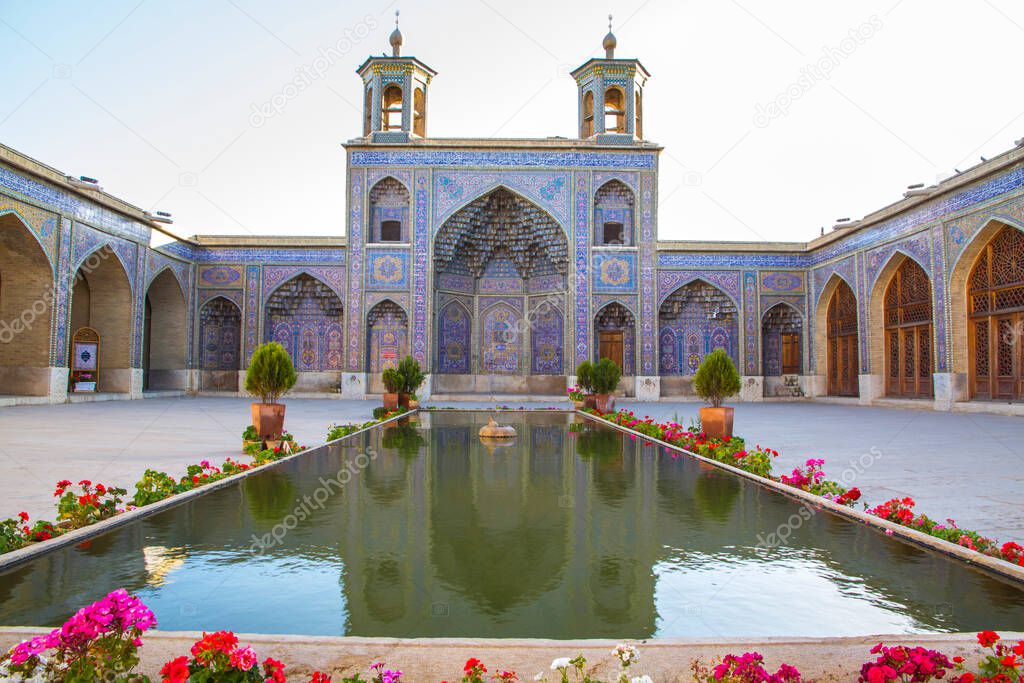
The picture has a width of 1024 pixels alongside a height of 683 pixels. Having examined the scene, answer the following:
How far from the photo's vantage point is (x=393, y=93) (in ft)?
57.2

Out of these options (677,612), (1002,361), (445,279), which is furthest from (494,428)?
(445,279)

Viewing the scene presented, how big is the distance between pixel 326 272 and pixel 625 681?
56.1 ft

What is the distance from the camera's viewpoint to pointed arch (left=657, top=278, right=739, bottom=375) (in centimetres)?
1789

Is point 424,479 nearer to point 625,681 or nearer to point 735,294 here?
point 625,681

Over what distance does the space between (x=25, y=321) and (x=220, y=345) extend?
567 centimetres

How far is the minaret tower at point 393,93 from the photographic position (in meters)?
17.1

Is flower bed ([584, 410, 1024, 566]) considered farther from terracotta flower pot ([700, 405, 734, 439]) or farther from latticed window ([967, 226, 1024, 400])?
latticed window ([967, 226, 1024, 400])

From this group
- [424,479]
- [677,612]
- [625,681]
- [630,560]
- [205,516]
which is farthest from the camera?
[424,479]

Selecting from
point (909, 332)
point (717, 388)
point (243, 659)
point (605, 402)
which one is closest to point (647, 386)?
point (605, 402)

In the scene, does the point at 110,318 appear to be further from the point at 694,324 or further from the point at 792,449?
the point at 792,449

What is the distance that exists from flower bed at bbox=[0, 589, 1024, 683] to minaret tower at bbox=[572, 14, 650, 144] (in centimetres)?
1669

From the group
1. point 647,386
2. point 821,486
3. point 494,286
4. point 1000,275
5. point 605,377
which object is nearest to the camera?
point 821,486

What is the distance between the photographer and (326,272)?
17.6m

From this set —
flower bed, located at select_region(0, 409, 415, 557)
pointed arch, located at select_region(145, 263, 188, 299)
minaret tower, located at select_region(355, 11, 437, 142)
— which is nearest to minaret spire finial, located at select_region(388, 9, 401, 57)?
minaret tower, located at select_region(355, 11, 437, 142)
